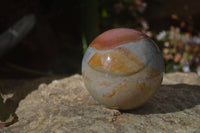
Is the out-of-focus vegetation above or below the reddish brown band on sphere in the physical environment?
below

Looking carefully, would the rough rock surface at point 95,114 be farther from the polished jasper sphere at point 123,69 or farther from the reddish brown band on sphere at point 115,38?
the reddish brown band on sphere at point 115,38

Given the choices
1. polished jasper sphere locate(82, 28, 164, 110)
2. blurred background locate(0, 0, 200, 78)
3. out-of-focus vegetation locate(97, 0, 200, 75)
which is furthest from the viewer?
out-of-focus vegetation locate(97, 0, 200, 75)

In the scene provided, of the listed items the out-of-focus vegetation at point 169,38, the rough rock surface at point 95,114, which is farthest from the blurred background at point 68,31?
the rough rock surface at point 95,114

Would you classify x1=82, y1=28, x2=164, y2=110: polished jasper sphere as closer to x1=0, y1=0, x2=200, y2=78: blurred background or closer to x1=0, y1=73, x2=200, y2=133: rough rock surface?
x1=0, y1=73, x2=200, y2=133: rough rock surface

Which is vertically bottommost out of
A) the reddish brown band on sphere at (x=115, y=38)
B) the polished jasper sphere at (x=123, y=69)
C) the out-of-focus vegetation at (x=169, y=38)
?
the out-of-focus vegetation at (x=169, y=38)

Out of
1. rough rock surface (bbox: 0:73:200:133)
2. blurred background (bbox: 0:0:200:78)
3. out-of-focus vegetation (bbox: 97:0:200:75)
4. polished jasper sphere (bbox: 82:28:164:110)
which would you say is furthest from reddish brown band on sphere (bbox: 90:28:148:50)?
out-of-focus vegetation (bbox: 97:0:200:75)

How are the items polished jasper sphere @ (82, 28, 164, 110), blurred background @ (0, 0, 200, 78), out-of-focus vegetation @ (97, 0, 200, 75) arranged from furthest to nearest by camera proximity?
out-of-focus vegetation @ (97, 0, 200, 75)
blurred background @ (0, 0, 200, 78)
polished jasper sphere @ (82, 28, 164, 110)

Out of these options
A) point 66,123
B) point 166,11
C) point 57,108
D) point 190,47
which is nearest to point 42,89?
point 57,108
